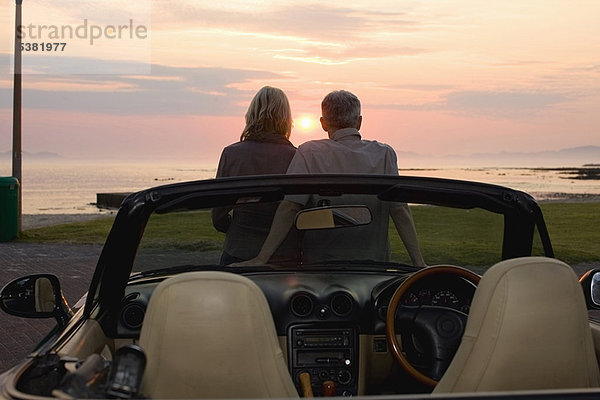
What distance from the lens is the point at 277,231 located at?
4.77 m

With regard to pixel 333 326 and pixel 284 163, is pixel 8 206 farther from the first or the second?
pixel 333 326

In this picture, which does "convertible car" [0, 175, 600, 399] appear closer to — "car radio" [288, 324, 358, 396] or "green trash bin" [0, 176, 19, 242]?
"car radio" [288, 324, 358, 396]

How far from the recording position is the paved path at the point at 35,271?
30.2 feet

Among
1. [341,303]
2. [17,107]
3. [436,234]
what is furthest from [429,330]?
[17,107]

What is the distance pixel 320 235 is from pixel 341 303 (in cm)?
34

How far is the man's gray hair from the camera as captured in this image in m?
6.30

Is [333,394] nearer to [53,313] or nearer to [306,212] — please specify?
[306,212]

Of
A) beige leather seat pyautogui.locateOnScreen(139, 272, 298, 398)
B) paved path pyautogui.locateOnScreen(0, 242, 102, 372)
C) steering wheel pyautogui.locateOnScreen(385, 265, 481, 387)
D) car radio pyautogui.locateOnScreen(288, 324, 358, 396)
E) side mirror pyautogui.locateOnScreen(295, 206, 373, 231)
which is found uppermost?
side mirror pyautogui.locateOnScreen(295, 206, 373, 231)

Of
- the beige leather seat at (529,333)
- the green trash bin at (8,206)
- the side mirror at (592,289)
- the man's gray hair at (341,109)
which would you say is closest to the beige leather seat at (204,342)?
the beige leather seat at (529,333)

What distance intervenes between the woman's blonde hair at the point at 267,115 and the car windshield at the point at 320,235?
1518 mm

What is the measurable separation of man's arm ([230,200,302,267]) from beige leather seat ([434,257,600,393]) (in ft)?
5.21

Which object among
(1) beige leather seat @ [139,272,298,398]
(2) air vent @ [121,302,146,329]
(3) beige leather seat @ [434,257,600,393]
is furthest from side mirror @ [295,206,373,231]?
(1) beige leather seat @ [139,272,298,398]

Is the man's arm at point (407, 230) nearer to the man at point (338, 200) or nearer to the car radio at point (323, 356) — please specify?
the man at point (338, 200)

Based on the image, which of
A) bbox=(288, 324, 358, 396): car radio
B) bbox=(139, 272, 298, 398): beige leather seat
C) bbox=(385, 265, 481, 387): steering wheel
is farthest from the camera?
bbox=(288, 324, 358, 396): car radio
